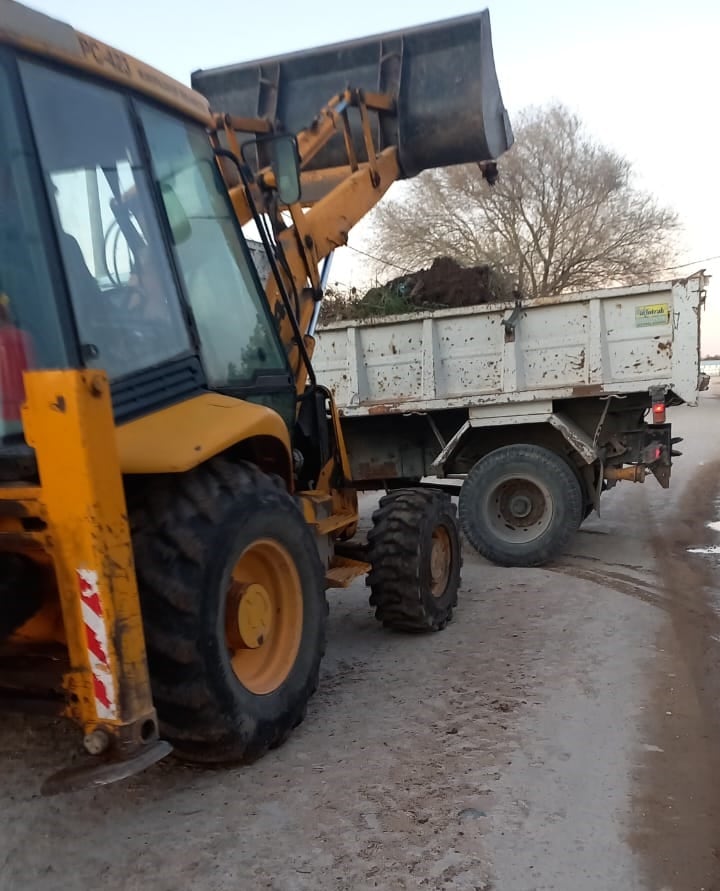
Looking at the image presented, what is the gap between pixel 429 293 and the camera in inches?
334

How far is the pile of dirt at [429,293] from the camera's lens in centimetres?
832

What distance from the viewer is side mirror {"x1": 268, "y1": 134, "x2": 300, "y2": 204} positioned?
3.89m

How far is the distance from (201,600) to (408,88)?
407cm

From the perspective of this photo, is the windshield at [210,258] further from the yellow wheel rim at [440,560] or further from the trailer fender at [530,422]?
the trailer fender at [530,422]

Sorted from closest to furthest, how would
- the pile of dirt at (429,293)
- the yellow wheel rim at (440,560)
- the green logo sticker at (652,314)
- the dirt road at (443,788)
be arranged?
the dirt road at (443,788) < the yellow wheel rim at (440,560) < the green logo sticker at (652,314) < the pile of dirt at (429,293)

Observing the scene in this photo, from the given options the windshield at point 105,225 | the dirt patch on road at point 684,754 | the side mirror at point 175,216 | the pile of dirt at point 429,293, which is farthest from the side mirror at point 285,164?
the pile of dirt at point 429,293

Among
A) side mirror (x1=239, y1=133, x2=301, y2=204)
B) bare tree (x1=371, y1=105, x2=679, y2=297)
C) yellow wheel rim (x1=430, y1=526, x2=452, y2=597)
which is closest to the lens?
side mirror (x1=239, y1=133, x2=301, y2=204)

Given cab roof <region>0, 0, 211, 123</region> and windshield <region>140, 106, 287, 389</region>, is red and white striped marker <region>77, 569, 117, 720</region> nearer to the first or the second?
windshield <region>140, 106, 287, 389</region>

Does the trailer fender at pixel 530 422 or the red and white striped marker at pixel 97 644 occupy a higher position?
the red and white striped marker at pixel 97 644

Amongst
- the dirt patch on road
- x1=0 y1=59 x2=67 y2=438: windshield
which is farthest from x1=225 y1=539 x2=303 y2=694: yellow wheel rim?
the dirt patch on road

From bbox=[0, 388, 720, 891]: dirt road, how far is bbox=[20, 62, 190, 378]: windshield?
62.1 inches

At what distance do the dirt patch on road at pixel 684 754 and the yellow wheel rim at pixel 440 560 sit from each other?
4.28 feet

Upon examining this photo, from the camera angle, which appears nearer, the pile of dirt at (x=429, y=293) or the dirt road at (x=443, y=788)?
the dirt road at (x=443, y=788)

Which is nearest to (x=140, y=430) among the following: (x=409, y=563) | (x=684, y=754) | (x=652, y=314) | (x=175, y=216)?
(x=175, y=216)
